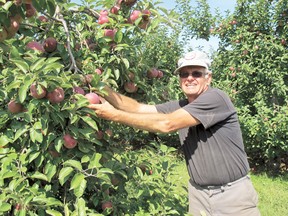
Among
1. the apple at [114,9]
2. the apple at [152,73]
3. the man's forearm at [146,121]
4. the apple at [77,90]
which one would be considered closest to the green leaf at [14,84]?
the apple at [77,90]

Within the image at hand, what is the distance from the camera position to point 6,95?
1.41m

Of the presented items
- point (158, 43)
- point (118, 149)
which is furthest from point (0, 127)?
point (158, 43)

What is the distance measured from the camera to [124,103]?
2084 mm

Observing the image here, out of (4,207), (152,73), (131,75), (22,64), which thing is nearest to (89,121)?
(22,64)

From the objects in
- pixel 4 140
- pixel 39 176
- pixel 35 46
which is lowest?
pixel 39 176

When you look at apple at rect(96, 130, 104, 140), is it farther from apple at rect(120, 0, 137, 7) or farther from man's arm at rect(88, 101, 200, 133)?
apple at rect(120, 0, 137, 7)

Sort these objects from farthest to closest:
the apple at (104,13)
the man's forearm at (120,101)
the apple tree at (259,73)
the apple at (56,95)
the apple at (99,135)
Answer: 1. the apple tree at (259,73)
2. the man's forearm at (120,101)
3. the apple at (104,13)
4. the apple at (99,135)
5. the apple at (56,95)

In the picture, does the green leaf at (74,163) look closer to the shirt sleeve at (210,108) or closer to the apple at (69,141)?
the apple at (69,141)

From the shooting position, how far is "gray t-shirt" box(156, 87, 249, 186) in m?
2.11

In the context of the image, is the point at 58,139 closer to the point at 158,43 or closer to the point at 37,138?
the point at 37,138

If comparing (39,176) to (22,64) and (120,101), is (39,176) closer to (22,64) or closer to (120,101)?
(22,64)

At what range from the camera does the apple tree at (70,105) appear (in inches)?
52.9

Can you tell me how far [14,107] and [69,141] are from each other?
9.5 inches

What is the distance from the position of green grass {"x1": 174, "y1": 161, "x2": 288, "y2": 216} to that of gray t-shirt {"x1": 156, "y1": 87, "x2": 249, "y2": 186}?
155cm
